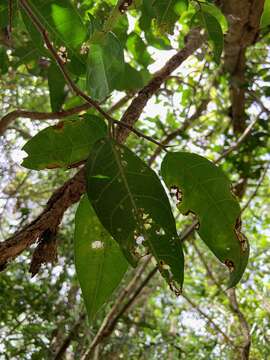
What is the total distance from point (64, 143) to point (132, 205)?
0.15 meters

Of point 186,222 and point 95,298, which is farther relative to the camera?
point 186,222

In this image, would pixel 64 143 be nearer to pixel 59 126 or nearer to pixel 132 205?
pixel 59 126

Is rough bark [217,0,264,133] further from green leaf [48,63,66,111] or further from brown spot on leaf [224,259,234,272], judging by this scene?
brown spot on leaf [224,259,234,272]

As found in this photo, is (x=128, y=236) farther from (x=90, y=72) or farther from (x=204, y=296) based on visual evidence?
(x=204, y=296)

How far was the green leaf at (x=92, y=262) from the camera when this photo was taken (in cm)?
68

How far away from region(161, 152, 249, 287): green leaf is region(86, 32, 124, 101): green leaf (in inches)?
6.7

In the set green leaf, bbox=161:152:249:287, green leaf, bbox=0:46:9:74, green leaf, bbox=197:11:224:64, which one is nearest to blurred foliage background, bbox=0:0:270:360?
green leaf, bbox=0:46:9:74

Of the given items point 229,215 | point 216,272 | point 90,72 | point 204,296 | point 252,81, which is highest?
point 252,81

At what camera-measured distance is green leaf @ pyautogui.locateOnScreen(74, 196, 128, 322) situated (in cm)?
68

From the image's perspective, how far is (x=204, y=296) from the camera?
7.25 feet

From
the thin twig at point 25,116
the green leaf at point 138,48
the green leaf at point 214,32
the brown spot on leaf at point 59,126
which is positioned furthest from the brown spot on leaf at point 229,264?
the green leaf at point 138,48

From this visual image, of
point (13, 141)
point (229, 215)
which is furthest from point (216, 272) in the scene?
point (229, 215)

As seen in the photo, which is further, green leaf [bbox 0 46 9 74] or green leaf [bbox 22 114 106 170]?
green leaf [bbox 0 46 9 74]

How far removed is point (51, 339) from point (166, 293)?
0.86 m
